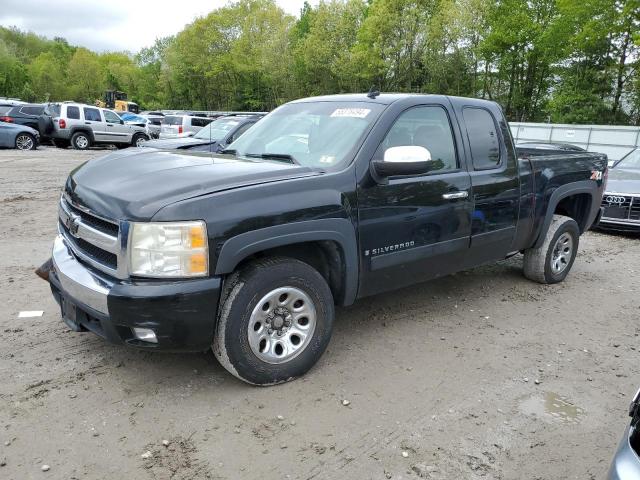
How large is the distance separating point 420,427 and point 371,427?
29 cm

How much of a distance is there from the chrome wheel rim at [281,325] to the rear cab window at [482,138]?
6.66ft

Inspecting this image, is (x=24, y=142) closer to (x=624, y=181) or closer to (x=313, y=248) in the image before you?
(x=624, y=181)

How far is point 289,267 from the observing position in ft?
10.9

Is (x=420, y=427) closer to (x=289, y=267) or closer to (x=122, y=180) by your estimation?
(x=289, y=267)

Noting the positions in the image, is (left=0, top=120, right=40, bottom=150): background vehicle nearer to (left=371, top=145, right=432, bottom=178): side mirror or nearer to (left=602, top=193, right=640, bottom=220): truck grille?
(left=602, top=193, right=640, bottom=220): truck grille

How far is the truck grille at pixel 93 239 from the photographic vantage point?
3.07 metres

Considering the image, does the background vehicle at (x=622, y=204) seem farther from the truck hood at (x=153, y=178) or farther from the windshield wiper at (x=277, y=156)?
the truck hood at (x=153, y=178)

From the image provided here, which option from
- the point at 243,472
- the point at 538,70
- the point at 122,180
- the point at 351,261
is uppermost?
the point at 538,70

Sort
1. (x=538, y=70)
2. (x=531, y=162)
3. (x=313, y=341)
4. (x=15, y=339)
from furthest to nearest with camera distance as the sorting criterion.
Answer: (x=538, y=70)
(x=531, y=162)
(x=15, y=339)
(x=313, y=341)

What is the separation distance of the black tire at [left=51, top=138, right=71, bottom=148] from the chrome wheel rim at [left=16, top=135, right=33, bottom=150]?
1492 millimetres

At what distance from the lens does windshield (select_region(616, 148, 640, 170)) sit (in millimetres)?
9609

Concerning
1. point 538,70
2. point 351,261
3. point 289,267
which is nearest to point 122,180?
point 289,267

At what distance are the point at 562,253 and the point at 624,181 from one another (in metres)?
3.92

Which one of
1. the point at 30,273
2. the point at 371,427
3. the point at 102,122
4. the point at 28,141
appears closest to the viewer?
the point at 371,427
